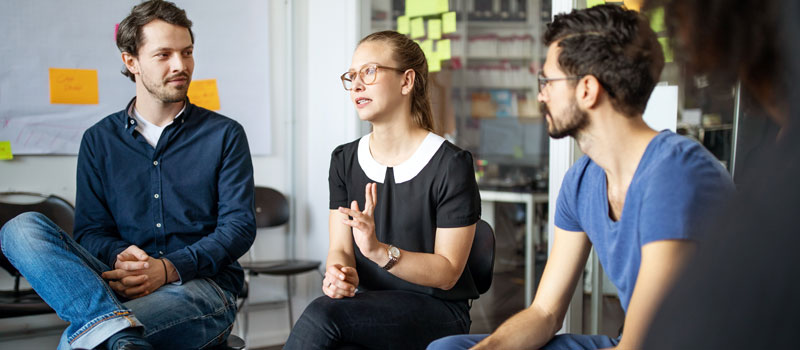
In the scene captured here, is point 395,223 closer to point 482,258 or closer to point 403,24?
point 482,258

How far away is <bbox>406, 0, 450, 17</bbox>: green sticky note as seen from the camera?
128 inches

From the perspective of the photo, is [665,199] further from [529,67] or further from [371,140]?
[529,67]

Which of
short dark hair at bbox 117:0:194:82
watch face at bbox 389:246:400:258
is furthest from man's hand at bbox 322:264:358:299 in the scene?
short dark hair at bbox 117:0:194:82

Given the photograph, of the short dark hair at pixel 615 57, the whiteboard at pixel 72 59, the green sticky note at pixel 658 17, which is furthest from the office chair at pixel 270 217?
the green sticky note at pixel 658 17

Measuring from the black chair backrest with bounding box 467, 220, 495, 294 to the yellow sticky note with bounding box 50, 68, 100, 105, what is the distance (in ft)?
6.61

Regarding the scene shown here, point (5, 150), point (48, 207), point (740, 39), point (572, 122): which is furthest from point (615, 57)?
point (5, 150)

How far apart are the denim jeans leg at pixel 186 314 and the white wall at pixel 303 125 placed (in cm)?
163

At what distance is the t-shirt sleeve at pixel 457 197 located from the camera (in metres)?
1.61

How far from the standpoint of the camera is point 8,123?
8.90ft

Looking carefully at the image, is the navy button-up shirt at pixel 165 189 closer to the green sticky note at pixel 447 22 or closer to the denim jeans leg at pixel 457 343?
the denim jeans leg at pixel 457 343

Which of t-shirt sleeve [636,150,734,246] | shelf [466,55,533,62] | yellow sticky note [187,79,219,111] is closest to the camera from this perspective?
t-shirt sleeve [636,150,734,246]

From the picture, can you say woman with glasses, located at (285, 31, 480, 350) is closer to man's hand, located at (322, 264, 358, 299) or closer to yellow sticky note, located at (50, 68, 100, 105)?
man's hand, located at (322, 264, 358, 299)

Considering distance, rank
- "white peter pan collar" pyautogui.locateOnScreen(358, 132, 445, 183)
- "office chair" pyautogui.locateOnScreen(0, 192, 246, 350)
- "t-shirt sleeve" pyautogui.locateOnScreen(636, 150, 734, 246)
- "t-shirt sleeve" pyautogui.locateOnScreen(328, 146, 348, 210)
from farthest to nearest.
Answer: "office chair" pyautogui.locateOnScreen(0, 192, 246, 350), "t-shirt sleeve" pyautogui.locateOnScreen(328, 146, 348, 210), "white peter pan collar" pyautogui.locateOnScreen(358, 132, 445, 183), "t-shirt sleeve" pyautogui.locateOnScreen(636, 150, 734, 246)

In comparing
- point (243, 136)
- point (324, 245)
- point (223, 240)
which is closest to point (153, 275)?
point (223, 240)
